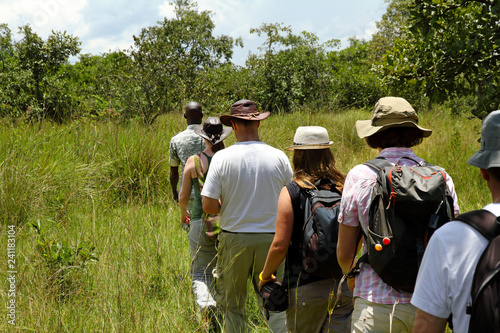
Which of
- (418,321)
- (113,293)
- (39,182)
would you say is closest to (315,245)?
(418,321)

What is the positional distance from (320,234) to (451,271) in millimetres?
1255

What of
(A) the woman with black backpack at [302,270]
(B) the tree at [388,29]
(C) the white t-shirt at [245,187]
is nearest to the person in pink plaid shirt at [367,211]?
(A) the woman with black backpack at [302,270]

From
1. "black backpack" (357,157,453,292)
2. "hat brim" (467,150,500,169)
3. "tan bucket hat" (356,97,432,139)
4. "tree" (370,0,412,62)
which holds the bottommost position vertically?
"black backpack" (357,157,453,292)

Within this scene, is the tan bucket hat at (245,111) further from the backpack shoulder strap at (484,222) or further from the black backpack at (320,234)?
the backpack shoulder strap at (484,222)

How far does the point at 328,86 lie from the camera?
17.8 m

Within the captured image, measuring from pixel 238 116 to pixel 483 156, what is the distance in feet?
7.93

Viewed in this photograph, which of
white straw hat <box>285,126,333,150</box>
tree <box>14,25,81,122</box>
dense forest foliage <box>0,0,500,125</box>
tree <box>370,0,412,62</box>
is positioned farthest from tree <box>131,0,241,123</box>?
tree <box>370,0,412,62</box>

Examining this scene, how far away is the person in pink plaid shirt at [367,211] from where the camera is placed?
2.08 meters

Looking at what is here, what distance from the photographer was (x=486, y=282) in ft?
4.02

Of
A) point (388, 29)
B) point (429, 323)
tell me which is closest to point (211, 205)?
point (429, 323)

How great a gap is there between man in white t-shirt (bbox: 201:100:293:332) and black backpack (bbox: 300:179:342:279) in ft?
2.64

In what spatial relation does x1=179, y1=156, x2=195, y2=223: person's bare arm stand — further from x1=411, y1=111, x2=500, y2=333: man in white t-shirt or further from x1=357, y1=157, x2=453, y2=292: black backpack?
x1=411, y1=111, x2=500, y2=333: man in white t-shirt

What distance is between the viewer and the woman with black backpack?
269 centimetres

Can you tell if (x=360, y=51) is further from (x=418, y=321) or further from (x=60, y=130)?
(x=418, y=321)
